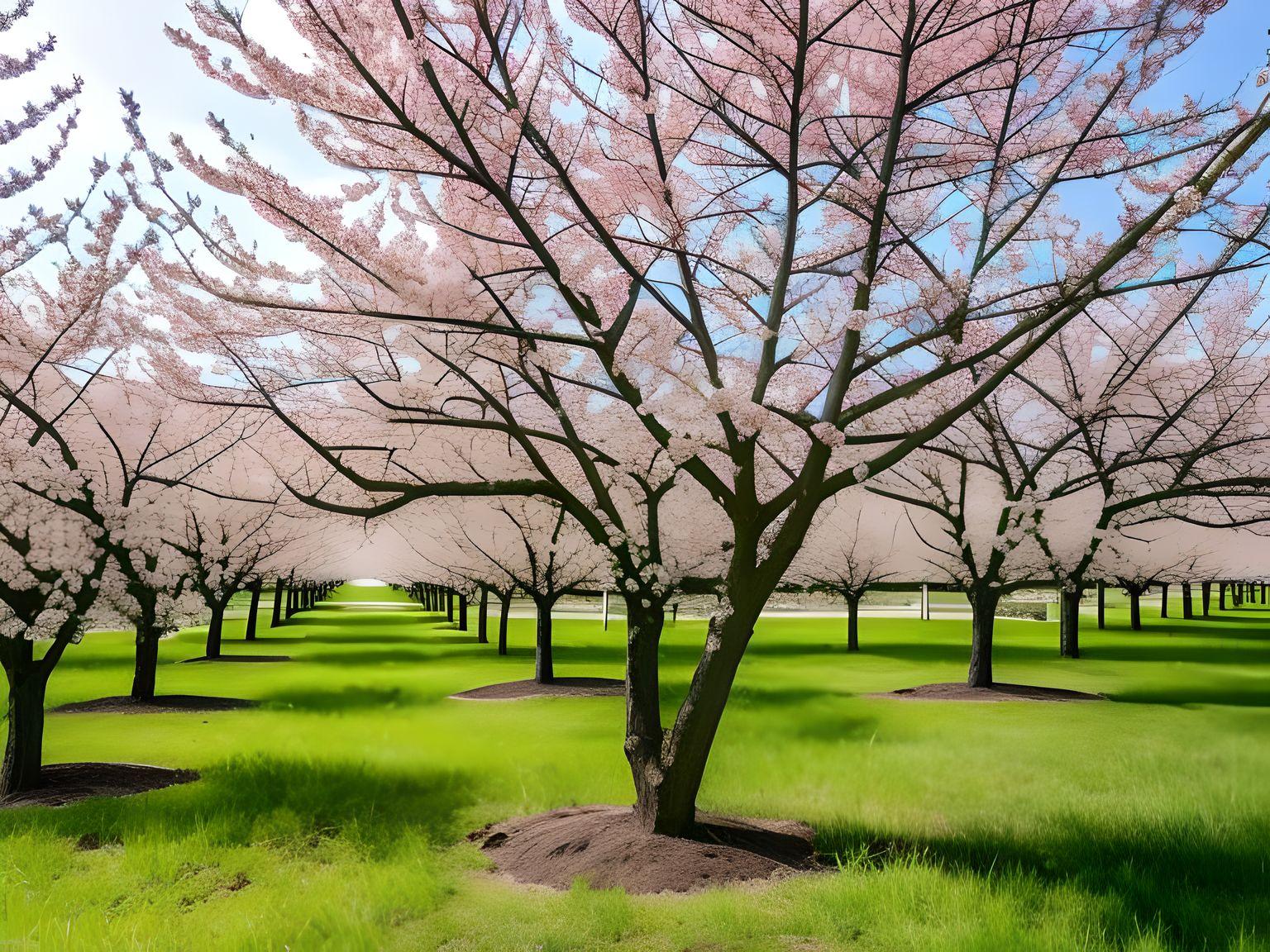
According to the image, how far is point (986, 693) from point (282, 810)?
41.4ft

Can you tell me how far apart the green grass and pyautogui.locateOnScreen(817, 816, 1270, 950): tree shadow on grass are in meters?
0.03

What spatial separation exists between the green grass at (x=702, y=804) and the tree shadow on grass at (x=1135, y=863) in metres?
0.03

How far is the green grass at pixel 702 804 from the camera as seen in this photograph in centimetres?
469

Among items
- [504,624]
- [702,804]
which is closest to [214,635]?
[504,624]

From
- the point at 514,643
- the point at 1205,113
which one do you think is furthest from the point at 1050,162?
the point at 514,643

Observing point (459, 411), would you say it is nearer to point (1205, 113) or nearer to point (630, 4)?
point (630, 4)

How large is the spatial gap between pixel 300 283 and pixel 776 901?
5389mm

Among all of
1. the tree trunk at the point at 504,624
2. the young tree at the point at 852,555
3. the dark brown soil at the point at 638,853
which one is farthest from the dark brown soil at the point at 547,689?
the young tree at the point at 852,555

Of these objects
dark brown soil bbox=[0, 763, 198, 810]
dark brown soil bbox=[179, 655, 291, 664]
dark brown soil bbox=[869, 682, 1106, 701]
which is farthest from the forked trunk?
dark brown soil bbox=[179, 655, 291, 664]

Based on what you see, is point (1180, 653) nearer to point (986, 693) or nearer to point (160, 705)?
point (986, 693)

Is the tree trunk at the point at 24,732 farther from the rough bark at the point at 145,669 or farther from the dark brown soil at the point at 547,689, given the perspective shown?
the dark brown soil at the point at 547,689

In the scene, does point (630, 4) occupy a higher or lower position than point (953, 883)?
higher

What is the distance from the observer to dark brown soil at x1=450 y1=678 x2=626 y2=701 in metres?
15.4

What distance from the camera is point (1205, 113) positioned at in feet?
18.4
